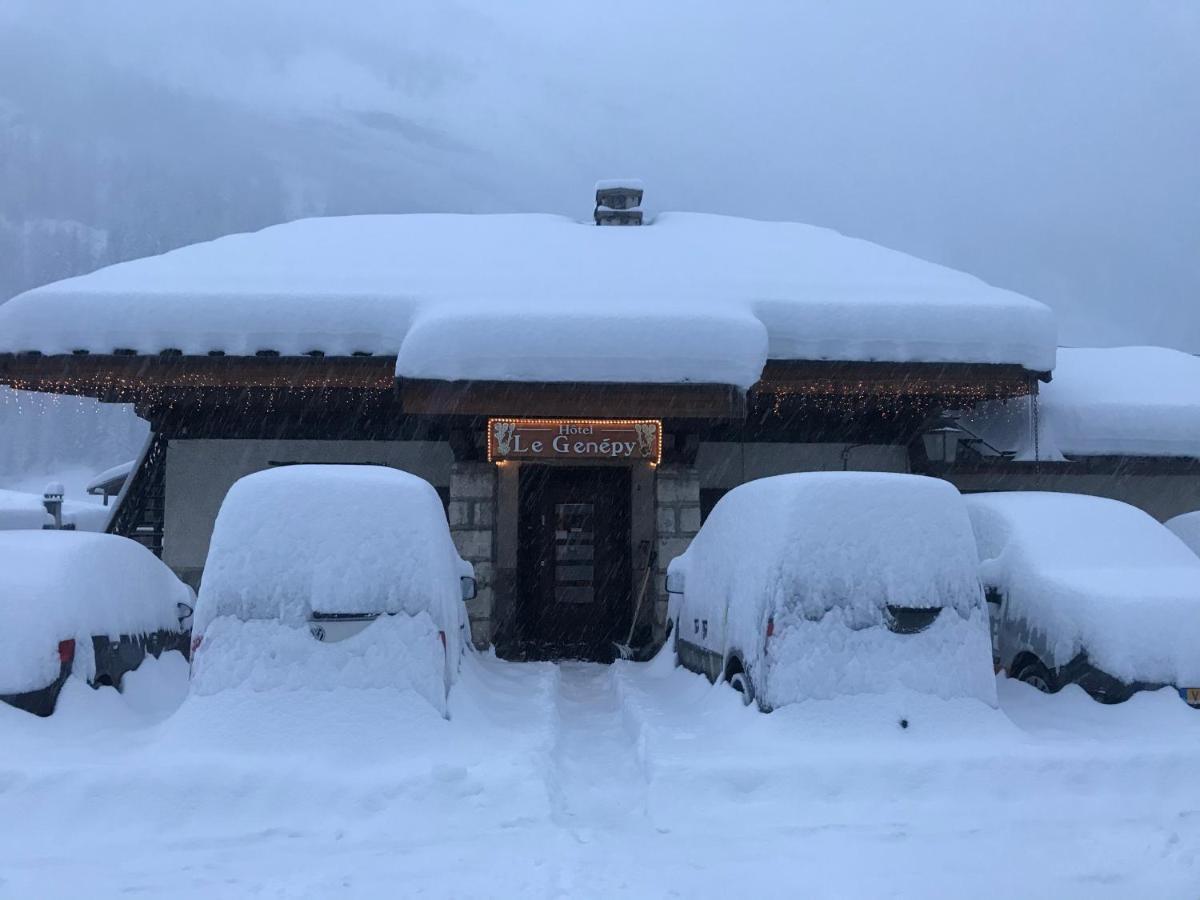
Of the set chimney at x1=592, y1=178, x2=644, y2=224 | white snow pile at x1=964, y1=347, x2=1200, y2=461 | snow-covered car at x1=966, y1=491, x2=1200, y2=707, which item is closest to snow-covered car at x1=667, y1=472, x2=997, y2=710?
snow-covered car at x1=966, y1=491, x2=1200, y2=707

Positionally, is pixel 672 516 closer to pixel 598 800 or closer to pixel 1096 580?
pixel 1096 580

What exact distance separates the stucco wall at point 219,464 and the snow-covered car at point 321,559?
18.3 ft

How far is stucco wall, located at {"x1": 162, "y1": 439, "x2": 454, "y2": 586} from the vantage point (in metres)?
11.6

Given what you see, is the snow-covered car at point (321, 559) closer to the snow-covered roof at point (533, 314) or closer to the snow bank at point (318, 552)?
the snow bank at point (318, 552)

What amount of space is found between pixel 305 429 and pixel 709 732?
736 cm

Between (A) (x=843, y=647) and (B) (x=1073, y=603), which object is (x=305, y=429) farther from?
(B) (x=1073, y=603)

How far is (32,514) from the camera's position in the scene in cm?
2703

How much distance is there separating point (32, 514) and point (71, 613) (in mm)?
24310

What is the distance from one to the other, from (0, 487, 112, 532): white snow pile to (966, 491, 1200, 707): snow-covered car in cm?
2310

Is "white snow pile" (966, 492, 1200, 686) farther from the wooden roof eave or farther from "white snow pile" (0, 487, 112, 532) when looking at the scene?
"white snow pile" (0, 487, 112, 532)

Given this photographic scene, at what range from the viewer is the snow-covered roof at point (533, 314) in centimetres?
986

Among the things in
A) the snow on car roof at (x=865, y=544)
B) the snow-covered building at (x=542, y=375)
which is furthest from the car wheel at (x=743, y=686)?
the snow-covered building at (x=542, y=375)

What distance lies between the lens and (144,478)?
1251cm

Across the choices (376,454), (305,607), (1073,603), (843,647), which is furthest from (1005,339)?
(305,607)
